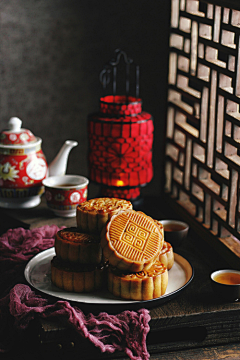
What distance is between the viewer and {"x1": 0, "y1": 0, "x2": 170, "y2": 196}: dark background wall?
1.79m

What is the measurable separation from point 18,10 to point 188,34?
2.06 feet

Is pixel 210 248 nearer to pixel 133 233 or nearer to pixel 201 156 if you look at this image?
pixel 201 156

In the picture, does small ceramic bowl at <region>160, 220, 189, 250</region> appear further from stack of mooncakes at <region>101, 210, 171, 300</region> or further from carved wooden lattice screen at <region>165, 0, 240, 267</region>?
stack of mooncakes at <region>101, 210, 171, 300</region>

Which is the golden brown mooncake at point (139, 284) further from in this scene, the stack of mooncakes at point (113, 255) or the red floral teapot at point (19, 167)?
the red floral teapot at point (19, 167)

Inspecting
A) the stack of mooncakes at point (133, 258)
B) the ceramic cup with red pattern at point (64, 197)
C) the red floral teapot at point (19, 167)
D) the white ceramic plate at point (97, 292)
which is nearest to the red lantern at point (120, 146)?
the ceramic cup with red pattern at point (64, 197)

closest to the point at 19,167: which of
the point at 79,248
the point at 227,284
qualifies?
the point at 79,248

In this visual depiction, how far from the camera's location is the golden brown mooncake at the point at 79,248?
1.12 meters

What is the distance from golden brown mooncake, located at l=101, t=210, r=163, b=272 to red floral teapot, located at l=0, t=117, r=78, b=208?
0.60m

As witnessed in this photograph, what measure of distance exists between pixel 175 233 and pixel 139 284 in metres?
0.33

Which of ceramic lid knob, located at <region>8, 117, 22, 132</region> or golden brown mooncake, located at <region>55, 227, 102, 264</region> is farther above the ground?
ceramic lid knob, located at <region>8, 117, 22, 132</region>

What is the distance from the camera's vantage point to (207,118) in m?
1.43

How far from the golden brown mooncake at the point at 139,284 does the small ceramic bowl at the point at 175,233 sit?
0.27 m

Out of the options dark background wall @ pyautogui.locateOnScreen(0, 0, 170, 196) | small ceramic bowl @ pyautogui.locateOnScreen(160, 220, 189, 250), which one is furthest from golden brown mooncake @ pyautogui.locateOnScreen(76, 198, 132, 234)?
dark background wall @ pyautogui.locateOnScreen(0, 0, 170, 196)

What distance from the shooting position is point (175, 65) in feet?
5.59
